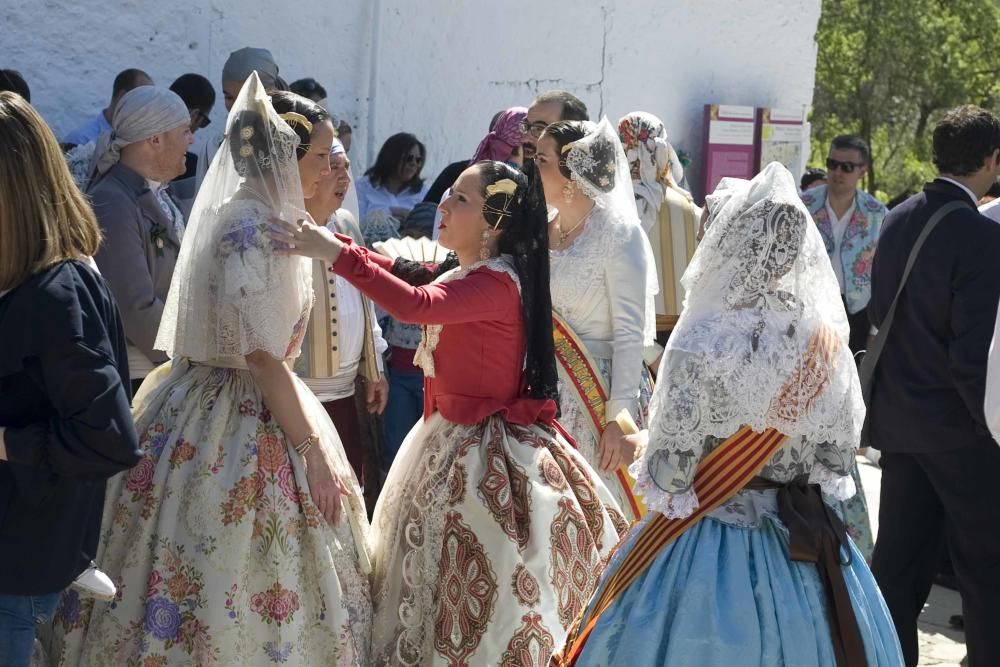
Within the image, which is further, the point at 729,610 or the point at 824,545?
the point at 824,545

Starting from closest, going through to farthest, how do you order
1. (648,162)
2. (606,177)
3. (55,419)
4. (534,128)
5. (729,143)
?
(55,419), (606,177), (534,128), (648,162), (729,143)

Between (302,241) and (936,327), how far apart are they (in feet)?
7.52

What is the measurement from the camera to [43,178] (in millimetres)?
2748

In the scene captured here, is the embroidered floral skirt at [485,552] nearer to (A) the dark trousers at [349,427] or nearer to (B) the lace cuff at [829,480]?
(A) the dark trousers at [349,427]

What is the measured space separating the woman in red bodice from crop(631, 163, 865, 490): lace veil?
0.59 metres

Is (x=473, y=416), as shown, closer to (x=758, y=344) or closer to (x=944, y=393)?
(x=758, y=344)

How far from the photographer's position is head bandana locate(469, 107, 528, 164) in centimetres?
546

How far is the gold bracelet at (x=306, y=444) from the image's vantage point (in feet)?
11.2

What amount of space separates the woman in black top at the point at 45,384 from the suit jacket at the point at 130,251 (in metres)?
1.40

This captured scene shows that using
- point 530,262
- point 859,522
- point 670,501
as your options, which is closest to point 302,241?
point 530,262

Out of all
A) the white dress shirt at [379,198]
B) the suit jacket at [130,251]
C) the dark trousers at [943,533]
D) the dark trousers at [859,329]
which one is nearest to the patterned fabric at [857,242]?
the dark trousers at [859,329]

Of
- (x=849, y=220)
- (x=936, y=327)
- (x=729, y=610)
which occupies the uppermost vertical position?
(x=849, y=220)

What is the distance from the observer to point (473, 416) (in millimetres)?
3729

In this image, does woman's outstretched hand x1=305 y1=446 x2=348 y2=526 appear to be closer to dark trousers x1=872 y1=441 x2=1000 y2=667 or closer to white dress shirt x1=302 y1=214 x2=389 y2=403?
white dress shirt x1=302 y1=214 x2=389 y2=403
